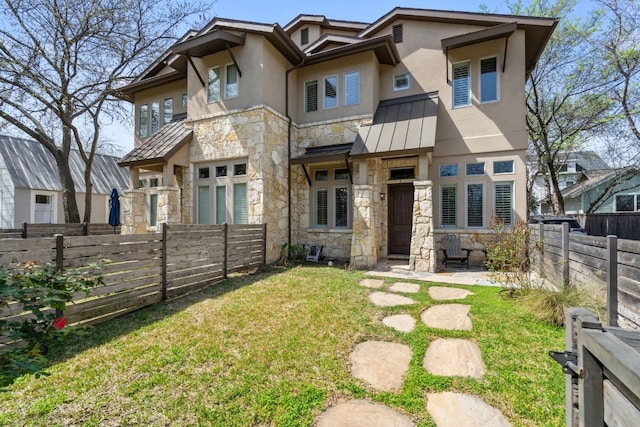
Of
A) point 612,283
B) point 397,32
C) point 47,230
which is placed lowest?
point 612,283

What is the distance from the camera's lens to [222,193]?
9.66m

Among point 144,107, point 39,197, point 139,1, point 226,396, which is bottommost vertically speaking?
point 226,396

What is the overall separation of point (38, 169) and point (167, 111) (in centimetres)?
1075

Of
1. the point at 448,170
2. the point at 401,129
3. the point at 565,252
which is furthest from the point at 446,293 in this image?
the point at 401,129

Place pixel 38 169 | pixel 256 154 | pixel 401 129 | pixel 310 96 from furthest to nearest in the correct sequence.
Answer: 1. pixel 38 169
2. pixel 310 96
3. pixel 256 154
4. pixel 401 129

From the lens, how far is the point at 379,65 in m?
10.1

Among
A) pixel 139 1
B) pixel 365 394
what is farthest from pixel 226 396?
pixel 139 1

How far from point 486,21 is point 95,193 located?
22257mm

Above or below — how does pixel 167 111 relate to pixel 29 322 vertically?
above

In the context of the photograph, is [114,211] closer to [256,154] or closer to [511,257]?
[256,154]

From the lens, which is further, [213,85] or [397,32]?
[397,32]

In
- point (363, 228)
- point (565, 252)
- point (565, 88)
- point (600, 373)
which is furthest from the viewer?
point (565, 88)

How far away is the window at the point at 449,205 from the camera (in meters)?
9.22

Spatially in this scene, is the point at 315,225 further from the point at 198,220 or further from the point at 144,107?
the point at 144,107
